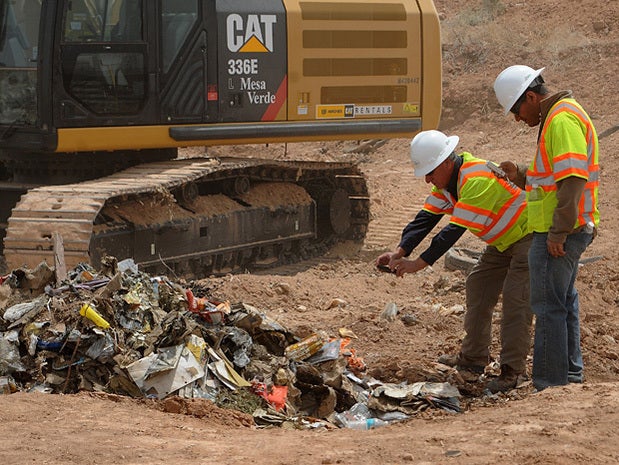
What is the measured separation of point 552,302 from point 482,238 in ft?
2.96

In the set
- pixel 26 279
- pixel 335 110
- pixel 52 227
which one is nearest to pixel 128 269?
pixel 26 279

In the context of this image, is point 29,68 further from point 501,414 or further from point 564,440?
point 564,440

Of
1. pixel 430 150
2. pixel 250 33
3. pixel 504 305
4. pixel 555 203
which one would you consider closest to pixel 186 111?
pixel 250 33

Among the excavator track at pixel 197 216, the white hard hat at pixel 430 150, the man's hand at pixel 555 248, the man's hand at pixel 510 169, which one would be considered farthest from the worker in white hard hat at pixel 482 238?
the excavator track at pixel 197 216

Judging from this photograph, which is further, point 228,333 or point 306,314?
point 306,314

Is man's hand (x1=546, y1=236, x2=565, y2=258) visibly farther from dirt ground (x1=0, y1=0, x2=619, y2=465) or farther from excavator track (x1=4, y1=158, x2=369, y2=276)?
excavator track (x1=4, y1=158, x2=369, y2=276)

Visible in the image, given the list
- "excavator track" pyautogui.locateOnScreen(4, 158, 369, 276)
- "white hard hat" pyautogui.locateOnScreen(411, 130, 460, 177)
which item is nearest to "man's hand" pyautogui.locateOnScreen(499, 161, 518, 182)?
"white hard hat" pyautogui.locateOnScreen(411, 130, 460, 177)

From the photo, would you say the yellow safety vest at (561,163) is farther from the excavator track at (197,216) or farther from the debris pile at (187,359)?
the excavator track at (197,216)

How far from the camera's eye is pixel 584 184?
7.09 metres

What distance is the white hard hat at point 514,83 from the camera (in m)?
7.42

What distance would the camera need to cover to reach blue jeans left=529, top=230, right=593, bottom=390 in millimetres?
7316

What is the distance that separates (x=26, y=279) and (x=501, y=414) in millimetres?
4115

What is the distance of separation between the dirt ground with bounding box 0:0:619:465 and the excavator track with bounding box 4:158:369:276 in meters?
0.44

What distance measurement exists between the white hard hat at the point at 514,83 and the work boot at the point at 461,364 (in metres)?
1.96
